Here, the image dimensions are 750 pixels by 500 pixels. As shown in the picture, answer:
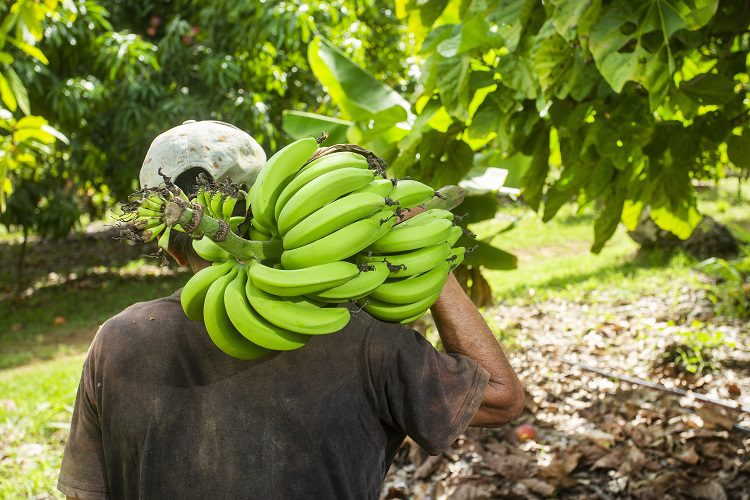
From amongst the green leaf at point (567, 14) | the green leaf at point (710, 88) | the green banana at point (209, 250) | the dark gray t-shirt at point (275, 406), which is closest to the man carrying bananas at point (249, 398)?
the dark gray t-shirt at point (275, 406)

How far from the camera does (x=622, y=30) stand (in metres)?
2.34

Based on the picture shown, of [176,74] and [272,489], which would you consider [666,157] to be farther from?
[176,74]

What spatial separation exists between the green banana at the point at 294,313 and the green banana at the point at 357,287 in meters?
0.03

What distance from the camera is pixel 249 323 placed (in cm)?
133

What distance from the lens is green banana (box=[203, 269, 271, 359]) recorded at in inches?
53.0

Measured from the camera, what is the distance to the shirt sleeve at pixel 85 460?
1.70m

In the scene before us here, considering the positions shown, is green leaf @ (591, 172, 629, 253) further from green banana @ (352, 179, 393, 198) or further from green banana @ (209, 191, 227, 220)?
green banana @ (209, 191, 227, 220)

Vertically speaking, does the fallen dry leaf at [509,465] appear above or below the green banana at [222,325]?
below

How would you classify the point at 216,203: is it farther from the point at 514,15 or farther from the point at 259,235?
the point at 514,15

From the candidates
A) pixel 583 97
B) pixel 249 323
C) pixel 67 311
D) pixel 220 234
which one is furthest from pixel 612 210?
pixel 67 311

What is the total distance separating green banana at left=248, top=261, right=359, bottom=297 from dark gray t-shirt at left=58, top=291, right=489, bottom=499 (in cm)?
29

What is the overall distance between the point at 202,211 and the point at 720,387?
4.14m

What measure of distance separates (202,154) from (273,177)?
27cm

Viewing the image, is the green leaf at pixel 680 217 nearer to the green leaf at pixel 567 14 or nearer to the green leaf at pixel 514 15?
the green leaf at pixel 514 15
